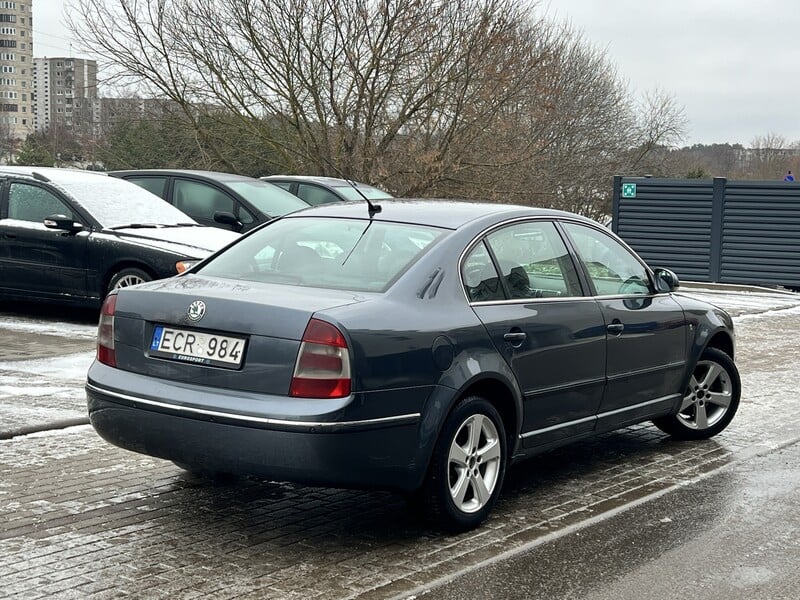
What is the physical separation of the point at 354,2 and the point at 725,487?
60.6 ft

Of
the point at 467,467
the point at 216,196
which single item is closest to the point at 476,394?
the point at 467,467

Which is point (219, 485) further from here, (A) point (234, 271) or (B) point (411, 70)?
(B) point (411, 70)

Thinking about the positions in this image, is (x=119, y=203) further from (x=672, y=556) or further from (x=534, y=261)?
(x=672, y=556)

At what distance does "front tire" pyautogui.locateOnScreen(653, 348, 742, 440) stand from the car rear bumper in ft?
9.95

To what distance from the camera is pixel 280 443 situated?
4586 mm

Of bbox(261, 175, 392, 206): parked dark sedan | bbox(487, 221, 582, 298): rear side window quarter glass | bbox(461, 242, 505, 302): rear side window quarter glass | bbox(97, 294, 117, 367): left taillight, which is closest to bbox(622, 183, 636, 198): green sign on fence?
bbox(261, 175, 392, 206): parked dark sedan

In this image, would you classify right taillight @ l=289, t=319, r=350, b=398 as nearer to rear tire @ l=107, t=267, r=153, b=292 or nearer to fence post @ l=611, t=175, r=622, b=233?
rear tire @ l=107, t=267, r=153, b=292

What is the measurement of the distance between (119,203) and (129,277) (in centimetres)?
136

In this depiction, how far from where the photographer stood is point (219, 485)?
5914 mm

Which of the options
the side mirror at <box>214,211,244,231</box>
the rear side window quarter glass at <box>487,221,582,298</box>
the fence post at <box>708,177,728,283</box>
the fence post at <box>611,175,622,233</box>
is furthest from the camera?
the fence post at <box>611,175,622,233</box>

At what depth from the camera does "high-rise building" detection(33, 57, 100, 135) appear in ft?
87.5

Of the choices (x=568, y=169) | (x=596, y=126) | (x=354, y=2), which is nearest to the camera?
(x=354, y=2)

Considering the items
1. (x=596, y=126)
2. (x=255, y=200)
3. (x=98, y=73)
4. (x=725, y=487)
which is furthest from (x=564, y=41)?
(x=725, y=487)

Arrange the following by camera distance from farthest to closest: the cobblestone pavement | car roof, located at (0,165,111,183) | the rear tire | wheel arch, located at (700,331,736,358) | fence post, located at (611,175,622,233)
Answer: fence post, located at (611,175,622,233) < car roof, located at (0,165,111,183) < the rear tire < wheel arch, located at (700,331,736,358) < the cobblestone pavement
